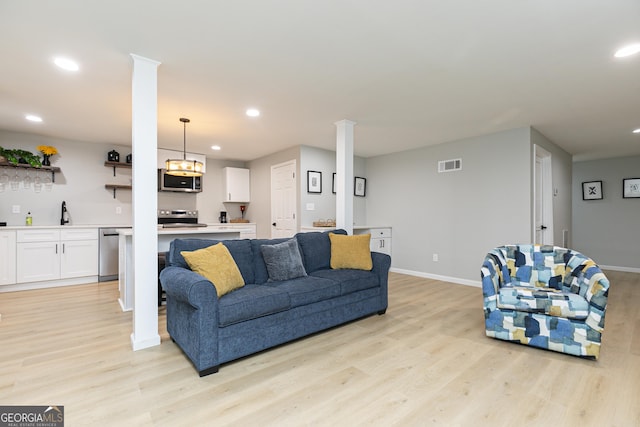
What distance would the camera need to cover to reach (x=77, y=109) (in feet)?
12.4

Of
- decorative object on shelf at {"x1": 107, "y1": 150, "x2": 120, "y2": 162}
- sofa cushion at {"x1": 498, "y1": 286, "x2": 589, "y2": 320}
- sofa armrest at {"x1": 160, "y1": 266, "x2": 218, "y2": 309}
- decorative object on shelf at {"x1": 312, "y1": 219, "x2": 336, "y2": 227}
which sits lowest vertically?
sofa cushion at {"x1": 498, "y1": 286, "x2": 589, "y2": 320}

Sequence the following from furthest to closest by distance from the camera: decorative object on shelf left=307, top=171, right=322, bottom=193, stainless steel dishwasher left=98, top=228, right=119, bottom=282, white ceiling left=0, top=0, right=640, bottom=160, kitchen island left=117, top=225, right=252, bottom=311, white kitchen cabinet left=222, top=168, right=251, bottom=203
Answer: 1. white kitchen cabinet left=222, top=168, right=251, bottom=203
2. decorative object on shelf left=307, top=171, right=322, bottom=193
3. stainless steel dishwasher left=98, top=228, right=119, bottom=282
4. kitchen island left=117, top=225, right=252, bottom=311
5. white ceiling left=0, top=0, right=640, bottom=160

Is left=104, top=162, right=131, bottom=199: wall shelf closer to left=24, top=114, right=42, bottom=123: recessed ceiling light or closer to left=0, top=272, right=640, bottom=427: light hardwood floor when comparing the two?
left=24, top=114, right=42, bottom=123: recessed ceiling light

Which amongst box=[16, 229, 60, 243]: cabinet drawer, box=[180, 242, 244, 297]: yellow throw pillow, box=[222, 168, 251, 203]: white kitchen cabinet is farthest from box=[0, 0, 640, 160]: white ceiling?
box=[222, 168, 251, 203]: white kitchen cabinet

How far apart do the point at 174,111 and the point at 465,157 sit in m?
4.45

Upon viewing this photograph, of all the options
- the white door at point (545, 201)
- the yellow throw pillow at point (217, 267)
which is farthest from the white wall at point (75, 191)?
the white door at point (545, 201)

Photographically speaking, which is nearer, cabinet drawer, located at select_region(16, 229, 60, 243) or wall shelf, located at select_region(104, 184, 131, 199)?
cabinet drawer, located at select_region(16, 229, 60, 243)

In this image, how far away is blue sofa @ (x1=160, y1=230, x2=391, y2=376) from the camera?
7.11 ft

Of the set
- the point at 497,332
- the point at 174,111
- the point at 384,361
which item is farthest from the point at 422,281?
the point at 174,111

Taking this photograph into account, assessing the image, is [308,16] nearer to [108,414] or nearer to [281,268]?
[281,268]

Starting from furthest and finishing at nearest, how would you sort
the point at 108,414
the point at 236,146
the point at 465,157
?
the point at 236,146 < the point at 465,157 < the point at 108,414

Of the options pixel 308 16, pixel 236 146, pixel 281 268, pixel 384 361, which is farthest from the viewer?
pixel 236 146

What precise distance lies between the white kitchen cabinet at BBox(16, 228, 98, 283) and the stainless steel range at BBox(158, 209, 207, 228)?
1.28 m

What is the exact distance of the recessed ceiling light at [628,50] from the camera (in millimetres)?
2369
